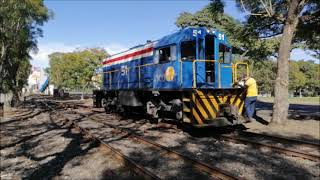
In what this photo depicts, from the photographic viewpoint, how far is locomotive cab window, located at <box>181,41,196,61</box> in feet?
41.4

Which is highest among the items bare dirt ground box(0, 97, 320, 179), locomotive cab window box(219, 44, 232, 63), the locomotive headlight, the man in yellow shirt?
locomotive cab window box(219, 44, 232, 63)

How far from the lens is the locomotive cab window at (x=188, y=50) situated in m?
12.6

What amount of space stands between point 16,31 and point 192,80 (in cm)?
2090

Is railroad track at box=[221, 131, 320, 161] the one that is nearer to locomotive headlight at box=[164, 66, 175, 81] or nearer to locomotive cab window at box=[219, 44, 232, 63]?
locomotive cab window at box=[219, 44, 232, 63]

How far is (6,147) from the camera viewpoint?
11.3 metres

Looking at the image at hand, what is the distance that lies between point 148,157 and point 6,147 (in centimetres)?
545

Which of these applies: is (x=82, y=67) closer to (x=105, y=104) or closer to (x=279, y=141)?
(x=105, y=104)

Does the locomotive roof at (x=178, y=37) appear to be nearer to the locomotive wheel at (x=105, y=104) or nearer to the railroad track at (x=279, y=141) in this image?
the railroad track at (x=279, y=141)

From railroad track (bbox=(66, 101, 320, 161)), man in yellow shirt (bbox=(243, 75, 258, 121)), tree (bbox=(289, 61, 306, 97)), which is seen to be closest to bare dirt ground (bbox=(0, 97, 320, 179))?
railroad track (bbox=(66, 101, 320, 161))

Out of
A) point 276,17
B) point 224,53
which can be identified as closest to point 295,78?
point 276,17

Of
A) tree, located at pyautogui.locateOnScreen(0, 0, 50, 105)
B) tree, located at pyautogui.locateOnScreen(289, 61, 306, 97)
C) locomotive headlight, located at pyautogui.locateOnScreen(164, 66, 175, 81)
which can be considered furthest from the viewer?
tree, located at pyautogui.locateOnScreen(289, 61, 306, 97)

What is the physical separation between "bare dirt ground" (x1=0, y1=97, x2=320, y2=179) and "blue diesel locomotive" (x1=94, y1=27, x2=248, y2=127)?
86cm

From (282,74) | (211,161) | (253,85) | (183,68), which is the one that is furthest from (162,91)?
(211,161)

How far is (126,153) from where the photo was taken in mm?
9250
